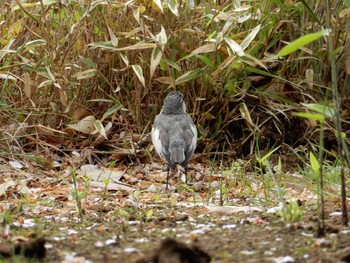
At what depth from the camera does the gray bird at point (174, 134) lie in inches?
181

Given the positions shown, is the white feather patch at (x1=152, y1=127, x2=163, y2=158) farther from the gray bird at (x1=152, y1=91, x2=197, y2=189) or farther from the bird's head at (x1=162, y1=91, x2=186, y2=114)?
the bird's head at (x1=162, y1=91, x2=186, y2=114)

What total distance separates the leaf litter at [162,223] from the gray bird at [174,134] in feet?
0.68

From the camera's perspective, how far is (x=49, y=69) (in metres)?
5.15

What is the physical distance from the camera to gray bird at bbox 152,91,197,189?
15.1 feet

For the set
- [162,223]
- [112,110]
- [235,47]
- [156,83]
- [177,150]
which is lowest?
[162,223]

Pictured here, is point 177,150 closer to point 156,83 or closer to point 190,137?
point 190,137

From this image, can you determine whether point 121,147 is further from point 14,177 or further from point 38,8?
point 38,8

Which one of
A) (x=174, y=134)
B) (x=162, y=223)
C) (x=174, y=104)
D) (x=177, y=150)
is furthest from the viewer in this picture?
(x=174, y=104)

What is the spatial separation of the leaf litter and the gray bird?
0.21m

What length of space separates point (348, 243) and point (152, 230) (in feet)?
2.56

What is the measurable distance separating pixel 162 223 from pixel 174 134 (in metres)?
1.82

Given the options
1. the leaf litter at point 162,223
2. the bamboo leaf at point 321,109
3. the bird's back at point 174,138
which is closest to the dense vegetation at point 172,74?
the bird's back at point 174,138

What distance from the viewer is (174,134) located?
4.74 metres

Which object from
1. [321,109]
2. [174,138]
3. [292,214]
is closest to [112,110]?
[174,138]
